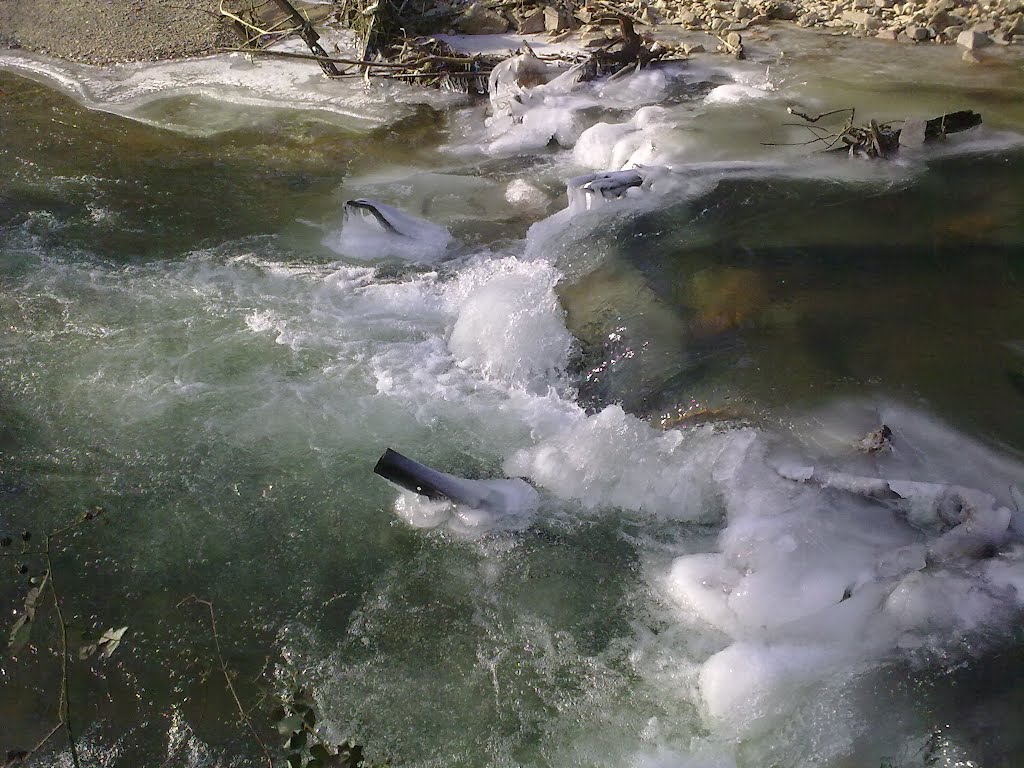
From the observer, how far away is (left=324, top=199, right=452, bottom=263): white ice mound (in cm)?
514

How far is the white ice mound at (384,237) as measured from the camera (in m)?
5.14

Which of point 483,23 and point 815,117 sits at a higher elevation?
point 483,23

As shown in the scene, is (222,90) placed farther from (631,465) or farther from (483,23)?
(631,465)

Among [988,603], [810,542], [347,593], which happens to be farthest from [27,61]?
[988,603]

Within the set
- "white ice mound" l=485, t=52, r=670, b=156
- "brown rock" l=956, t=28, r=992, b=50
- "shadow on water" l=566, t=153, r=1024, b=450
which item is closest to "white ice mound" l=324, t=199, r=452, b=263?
"shadow on water" l=566, t=153, r=1024, b=450

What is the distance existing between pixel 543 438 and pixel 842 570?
54.3 inches

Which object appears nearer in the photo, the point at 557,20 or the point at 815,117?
the point at 815,117

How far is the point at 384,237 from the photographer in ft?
17.1

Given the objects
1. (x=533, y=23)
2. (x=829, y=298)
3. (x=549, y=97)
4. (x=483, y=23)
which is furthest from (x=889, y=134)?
(x=483, y=23)

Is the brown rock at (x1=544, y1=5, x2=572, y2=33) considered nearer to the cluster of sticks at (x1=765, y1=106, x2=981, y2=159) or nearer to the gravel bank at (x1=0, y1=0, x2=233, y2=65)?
the cluster of sticks at (x1=765, y1=106, x2=981, y2=159)

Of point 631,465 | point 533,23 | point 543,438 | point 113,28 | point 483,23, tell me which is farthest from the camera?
point 113,28

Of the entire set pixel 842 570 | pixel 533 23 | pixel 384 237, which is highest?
pixel 533 23

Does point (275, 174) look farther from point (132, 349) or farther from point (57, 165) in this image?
point (132, 349)

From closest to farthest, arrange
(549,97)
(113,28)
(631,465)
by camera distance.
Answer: (631,465) → (549,97) → (113,28)
